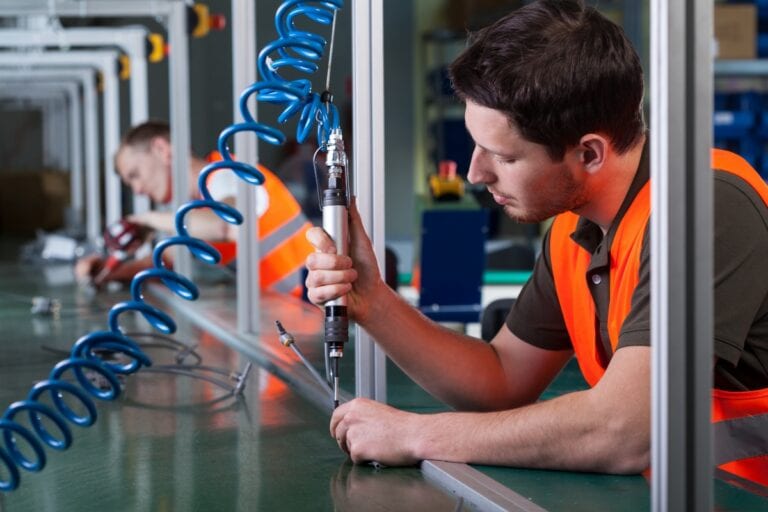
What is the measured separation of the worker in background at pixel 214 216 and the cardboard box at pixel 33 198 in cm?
617

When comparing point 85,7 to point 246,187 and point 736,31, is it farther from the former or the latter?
point 736,31

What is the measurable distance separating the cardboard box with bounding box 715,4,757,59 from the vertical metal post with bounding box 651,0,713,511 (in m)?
5.80

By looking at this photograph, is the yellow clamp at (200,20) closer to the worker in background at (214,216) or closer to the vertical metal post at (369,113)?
the worker in background at (214,216)

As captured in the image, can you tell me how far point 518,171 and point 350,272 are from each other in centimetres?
25

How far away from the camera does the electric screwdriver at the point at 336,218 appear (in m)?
1.34

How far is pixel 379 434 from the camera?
1.32 m

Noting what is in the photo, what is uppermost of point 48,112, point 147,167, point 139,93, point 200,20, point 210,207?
point 48,112

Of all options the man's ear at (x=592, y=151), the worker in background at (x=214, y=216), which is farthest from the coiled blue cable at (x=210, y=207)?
the worker in background at (x=214, y=216)

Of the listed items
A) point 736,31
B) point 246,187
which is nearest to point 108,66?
point 246,187

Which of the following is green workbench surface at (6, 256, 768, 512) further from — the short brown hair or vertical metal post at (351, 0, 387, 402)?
the short brown hair

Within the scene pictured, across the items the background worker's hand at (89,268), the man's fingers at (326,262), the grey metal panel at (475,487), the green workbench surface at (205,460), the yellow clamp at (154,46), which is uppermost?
the yellow clamp at (154,46)

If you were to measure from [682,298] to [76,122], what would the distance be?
6587mm

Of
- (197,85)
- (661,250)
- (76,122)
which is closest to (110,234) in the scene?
(661,250)

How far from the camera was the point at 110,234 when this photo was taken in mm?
3586
